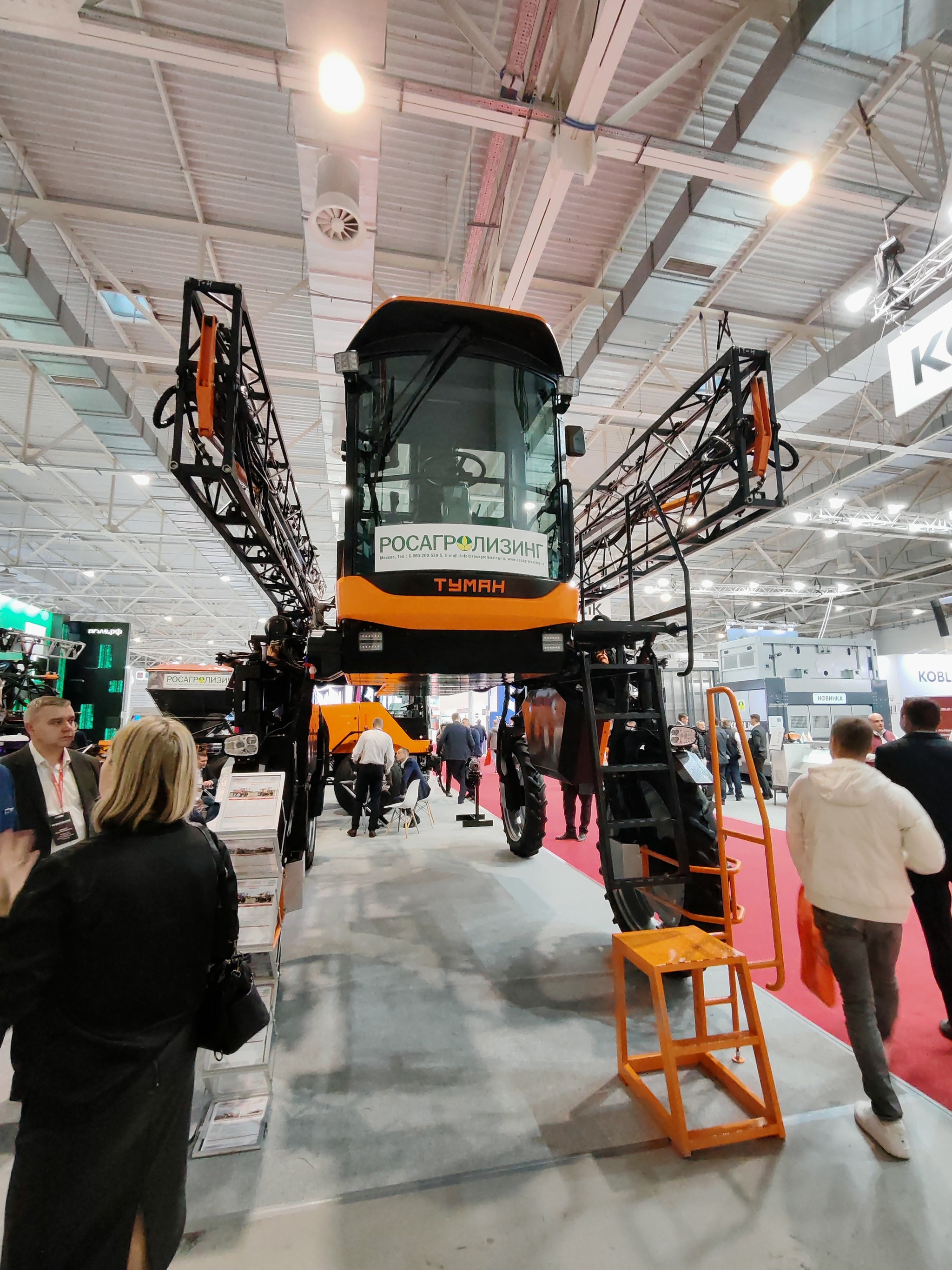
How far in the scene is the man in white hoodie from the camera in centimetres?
249

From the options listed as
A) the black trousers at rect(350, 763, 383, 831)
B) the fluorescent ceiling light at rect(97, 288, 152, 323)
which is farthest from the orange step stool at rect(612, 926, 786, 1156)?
the fluorescent ceiling light at rect(97, 288, 152, 323)

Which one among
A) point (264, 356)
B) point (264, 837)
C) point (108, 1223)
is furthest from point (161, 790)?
point (264, 356)

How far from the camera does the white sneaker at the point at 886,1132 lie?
7.72 ft

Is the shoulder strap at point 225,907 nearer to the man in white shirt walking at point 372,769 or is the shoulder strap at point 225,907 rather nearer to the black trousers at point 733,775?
the man in white shirt walking at point 372,769

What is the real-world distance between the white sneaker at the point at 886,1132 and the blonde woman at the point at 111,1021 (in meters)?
2.62

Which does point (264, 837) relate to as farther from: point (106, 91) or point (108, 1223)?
point (106, 91)

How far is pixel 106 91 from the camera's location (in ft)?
17.4

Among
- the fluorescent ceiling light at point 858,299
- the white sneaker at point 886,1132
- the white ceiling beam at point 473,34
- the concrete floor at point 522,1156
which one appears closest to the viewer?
the concrete floor at point 522,1156

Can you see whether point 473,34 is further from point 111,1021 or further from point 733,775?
point 733,775

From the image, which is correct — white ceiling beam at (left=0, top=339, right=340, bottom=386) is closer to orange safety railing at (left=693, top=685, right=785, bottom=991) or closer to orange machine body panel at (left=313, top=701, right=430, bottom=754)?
orange machine body panel at (left=313, top=701, right=430, bottom=754)

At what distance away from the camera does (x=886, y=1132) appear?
2.40 metres

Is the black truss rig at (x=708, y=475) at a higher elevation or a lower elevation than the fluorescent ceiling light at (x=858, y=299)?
lower

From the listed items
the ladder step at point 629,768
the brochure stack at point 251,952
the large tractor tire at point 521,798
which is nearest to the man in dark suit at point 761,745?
the large tractor tire at point 521,798

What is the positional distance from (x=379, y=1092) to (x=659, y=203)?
8.21 metres
